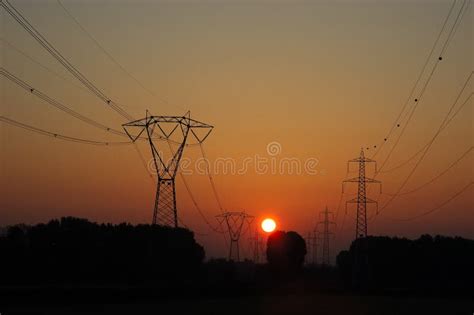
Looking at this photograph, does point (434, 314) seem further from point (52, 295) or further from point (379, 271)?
point (379, 271)

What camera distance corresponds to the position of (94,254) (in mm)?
121312

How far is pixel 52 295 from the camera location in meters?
51.9

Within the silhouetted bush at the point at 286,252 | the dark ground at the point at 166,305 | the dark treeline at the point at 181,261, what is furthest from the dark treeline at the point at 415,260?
the dark ground at the point at 166,305

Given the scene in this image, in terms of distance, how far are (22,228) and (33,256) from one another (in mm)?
41886

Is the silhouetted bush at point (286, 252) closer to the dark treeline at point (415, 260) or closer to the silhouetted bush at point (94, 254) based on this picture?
the silhouetted bush at point (94, 254)

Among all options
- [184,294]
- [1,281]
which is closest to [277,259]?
[1,281]

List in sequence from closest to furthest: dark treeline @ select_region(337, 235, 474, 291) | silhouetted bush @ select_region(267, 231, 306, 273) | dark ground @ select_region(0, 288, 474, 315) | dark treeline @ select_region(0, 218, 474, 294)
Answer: dark ground @ select_region(0, 288, 474, 315), dark treeline @ select_region(0, 218, 474, 294), silhouetted bush @ select_region(267, 231, 306, 273), dark treeline @ select_region(337, 235, 474, 291)

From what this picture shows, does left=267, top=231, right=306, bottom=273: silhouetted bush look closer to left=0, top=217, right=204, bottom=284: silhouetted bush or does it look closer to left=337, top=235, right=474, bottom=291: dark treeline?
left=0, top=217, right=204, bottom=284: silhouetted bush

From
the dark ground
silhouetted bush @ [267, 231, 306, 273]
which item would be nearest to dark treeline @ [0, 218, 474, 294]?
silhouetted bush @ [267, 231, 306, 273]

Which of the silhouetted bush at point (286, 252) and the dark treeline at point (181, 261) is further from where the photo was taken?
the silhouetted bush at point (286, 252)

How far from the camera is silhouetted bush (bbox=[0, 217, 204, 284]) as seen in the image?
93.3 metres

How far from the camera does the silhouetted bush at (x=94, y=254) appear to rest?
93312 mm

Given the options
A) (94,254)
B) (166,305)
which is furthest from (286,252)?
(166,305)

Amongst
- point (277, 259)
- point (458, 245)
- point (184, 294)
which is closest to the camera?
point (184, 294)
